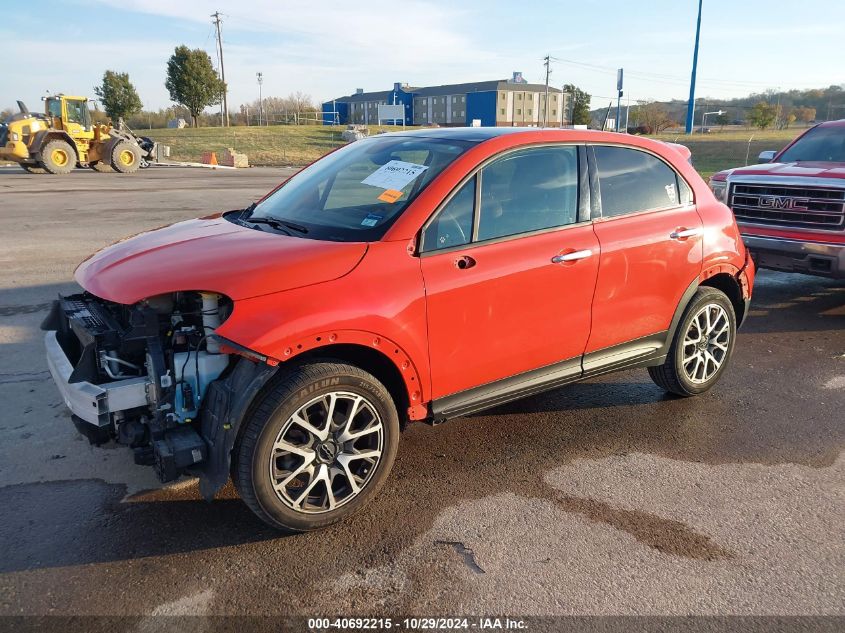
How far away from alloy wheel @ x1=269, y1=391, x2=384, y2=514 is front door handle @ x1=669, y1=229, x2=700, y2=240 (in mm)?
2386

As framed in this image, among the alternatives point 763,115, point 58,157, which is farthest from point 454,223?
point 763,115

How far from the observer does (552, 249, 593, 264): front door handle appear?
3.80 meters

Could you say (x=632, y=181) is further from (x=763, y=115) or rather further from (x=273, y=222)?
(x=763, y=115)

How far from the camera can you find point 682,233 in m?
4.47

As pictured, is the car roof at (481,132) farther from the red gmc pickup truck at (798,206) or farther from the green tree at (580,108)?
the green tree at (580,108)

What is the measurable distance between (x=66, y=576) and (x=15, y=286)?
5832 mm

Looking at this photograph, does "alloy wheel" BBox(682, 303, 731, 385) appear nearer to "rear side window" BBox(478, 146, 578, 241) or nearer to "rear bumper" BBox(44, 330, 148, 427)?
"rear side window" BBox(478, 146, 578, 241)

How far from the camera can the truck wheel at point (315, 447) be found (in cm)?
300

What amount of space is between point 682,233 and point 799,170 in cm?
432

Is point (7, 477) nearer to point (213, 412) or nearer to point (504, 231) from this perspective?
point (213, 412)

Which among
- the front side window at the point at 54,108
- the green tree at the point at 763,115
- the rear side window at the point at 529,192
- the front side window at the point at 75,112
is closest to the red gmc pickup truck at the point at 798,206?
the rear side window at the point at 529,192

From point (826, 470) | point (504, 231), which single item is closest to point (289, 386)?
point (504, 231)

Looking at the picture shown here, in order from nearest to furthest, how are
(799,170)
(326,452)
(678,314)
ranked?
1. (326,452)
2. (678,314)
3. (799,170)

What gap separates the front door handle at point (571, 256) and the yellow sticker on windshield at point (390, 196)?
3.10 ft
